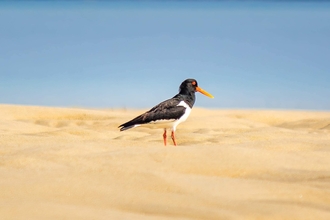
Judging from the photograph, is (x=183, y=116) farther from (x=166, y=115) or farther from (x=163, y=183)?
(x=163, y=183)

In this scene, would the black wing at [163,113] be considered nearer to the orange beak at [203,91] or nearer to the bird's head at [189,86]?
the bird's head at [189,86]

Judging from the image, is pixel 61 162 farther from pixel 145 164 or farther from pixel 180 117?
pixel 180 117

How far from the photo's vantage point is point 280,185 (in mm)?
3773

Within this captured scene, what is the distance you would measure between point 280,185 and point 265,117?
13.7 meters

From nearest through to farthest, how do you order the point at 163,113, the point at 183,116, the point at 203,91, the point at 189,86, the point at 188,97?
1. the point at 163,113
2. the point at 183,116
3. the point at 188,97
4. the point at 189,86
5. the point at 203,91

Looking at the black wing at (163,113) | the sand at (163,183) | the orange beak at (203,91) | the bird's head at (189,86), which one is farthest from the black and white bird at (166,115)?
the sand at (163,183)

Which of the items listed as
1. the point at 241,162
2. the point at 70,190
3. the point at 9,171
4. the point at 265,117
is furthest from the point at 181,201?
the point at 265,117

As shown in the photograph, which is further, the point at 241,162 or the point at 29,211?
the point at 241,162

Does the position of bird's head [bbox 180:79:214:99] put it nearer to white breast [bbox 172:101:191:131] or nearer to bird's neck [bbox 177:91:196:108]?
bird's neck [bbox 177:91:196:108]

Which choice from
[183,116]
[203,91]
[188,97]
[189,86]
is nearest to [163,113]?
[183,116]

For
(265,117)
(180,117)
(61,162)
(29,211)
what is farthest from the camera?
(265,117)

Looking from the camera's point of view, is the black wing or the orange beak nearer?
the black wing

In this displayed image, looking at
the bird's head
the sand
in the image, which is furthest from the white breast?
the sand

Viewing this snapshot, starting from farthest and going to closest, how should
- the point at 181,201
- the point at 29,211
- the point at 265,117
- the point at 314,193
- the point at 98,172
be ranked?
1. the point at 265,117
2. the point at 98,172
3. the point at 314,193
4. the point at 181,201
5. the point at 29,211
